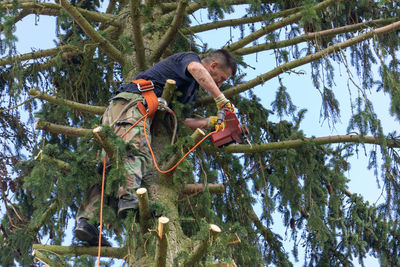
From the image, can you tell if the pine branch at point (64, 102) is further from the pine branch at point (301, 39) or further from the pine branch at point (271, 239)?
the pine branch at point (271, 239)

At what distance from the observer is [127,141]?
15.3 feet

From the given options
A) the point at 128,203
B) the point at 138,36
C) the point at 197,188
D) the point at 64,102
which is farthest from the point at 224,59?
the point at 128,203

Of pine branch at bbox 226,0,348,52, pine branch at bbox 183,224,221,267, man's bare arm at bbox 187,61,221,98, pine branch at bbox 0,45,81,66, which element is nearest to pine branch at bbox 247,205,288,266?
pine branch at bbox 226,0,348,52

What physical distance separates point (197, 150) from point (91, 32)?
1390 mm

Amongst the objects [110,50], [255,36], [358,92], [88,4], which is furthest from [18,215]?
[358,92]

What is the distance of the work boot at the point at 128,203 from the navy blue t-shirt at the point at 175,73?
1065mm

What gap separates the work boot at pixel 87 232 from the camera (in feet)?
14.8

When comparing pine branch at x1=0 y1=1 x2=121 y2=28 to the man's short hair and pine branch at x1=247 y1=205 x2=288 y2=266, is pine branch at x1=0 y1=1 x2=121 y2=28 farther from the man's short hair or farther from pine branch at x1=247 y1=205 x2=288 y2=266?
pine branch at x1=247 y1=205 x2=288 y2=266

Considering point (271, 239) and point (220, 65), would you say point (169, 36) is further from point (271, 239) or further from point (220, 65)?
point (271, 239)

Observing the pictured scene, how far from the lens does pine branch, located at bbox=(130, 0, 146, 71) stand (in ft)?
16.9

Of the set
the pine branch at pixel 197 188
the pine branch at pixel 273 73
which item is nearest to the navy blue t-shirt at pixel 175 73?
the pine branch at pixel 273 73

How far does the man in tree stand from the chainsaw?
0.36ft

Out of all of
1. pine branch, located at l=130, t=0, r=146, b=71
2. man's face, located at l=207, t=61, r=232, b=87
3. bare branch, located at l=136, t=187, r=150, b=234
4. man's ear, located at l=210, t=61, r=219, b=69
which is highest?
pine branch, located at l=130, t=0, r=146, b=71

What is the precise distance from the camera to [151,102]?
4.88 m
